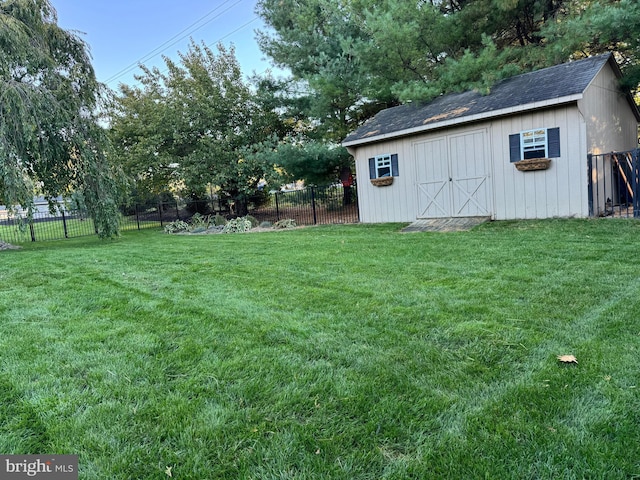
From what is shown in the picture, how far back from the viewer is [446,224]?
8.62m

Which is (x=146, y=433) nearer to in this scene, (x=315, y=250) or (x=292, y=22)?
(x=315, y=250)

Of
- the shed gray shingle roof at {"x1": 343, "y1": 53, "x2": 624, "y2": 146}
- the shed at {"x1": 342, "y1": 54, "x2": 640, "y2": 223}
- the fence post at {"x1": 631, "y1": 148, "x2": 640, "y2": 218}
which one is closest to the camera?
the fence post at {"x1": 631, "y1": 148, "x2": 640, "y2": 218}

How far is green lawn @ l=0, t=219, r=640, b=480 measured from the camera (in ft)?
4.86

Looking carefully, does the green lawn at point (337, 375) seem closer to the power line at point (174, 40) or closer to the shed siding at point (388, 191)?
the shed siding at point (388, 191)

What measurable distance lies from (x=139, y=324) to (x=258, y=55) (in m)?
14.4

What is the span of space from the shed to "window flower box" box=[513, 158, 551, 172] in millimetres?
18

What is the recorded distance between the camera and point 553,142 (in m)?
7.68

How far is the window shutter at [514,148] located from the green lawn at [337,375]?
14.7 feet

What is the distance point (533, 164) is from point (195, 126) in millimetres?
12321

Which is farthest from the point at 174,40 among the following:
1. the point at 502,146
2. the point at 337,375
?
the point at 337,375

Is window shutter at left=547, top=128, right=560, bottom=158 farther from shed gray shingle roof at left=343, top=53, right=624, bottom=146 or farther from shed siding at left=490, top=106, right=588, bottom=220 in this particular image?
shed gray shingle roof at left=343, top=53, right=624, bottom=146

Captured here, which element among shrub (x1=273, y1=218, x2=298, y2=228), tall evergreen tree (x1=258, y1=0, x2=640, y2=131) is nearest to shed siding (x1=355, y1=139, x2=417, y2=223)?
tall evergreen tree (x1=258, y1=0, x2=640, y2=131)

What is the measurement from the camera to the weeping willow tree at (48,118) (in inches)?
313

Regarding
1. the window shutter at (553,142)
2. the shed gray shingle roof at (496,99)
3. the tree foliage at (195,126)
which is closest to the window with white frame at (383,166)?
the shed gray shingle roof at (496,99)
